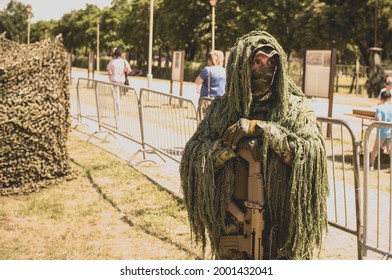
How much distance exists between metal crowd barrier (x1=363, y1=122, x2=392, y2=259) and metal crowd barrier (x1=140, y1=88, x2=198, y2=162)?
2.12 m

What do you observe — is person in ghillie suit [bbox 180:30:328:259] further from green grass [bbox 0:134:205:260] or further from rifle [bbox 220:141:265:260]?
green grass [bbox 0:134:205:260]

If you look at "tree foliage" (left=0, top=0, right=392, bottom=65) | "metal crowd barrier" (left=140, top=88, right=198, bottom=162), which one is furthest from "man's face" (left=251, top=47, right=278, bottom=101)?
"tree foliage" (left=0, top=0, right=392, bottom=65)

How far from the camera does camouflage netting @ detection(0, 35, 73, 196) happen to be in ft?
17.3

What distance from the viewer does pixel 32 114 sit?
5387mm

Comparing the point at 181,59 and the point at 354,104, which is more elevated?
the point at 181,59

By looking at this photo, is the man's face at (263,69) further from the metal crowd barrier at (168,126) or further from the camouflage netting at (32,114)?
the camouflage netting at (32,114)

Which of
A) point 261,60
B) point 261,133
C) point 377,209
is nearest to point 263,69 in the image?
point 261,60

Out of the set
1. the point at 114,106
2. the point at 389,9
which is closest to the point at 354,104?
the point at 389,9

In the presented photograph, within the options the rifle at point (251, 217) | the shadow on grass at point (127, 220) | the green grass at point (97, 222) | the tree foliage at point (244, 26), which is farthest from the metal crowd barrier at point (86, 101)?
the rifle at point (251, 217)

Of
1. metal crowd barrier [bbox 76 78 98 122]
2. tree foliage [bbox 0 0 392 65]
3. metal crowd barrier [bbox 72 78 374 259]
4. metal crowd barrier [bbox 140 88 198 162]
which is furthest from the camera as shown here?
tree foliage [bbox 0 0 392 65]

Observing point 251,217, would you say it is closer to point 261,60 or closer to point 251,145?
point 251,145
